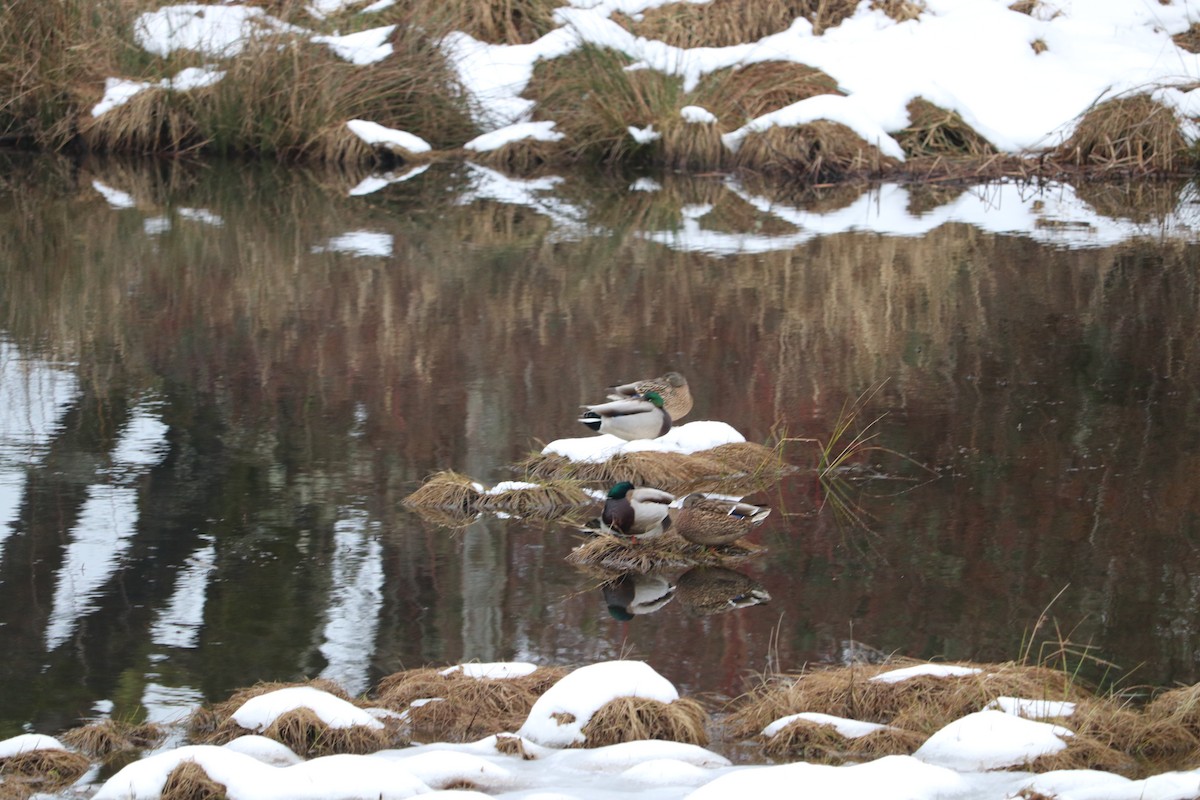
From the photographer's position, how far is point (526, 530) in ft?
20.9

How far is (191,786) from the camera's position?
375 centimetres

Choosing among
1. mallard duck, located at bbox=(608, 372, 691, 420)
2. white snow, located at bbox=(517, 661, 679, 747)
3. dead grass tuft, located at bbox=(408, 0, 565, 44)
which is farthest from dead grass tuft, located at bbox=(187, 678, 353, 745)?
dead grass tuft, located at bbox=(408, 0, 565, 44)

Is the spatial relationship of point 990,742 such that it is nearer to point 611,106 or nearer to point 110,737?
point 110,737

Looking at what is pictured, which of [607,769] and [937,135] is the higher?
[937,135]

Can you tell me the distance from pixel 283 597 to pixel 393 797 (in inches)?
75.9

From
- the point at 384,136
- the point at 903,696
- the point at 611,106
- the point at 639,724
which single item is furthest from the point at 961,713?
the point at 384,136

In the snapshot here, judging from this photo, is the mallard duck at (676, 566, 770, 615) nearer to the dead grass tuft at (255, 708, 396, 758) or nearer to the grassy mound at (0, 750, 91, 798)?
the dead grass tuft at (255, 708, 396, 758)

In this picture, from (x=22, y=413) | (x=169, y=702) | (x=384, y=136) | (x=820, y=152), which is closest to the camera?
(x=169, y=702)

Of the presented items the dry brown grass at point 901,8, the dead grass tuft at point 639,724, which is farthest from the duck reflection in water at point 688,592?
the dry brown grass at point 901,8

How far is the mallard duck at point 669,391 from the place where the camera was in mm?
7281

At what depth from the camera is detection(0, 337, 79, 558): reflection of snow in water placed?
6695mm

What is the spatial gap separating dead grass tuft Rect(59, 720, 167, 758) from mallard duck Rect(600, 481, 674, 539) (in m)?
2.02

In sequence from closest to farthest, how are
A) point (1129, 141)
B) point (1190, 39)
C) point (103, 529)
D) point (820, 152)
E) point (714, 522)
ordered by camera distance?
1. point (714, 522)
2. point (103, 529)
3. point (1129, 141)
4. point (820, 152)
5. point (1190, 39)

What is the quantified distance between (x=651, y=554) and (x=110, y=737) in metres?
2.31
